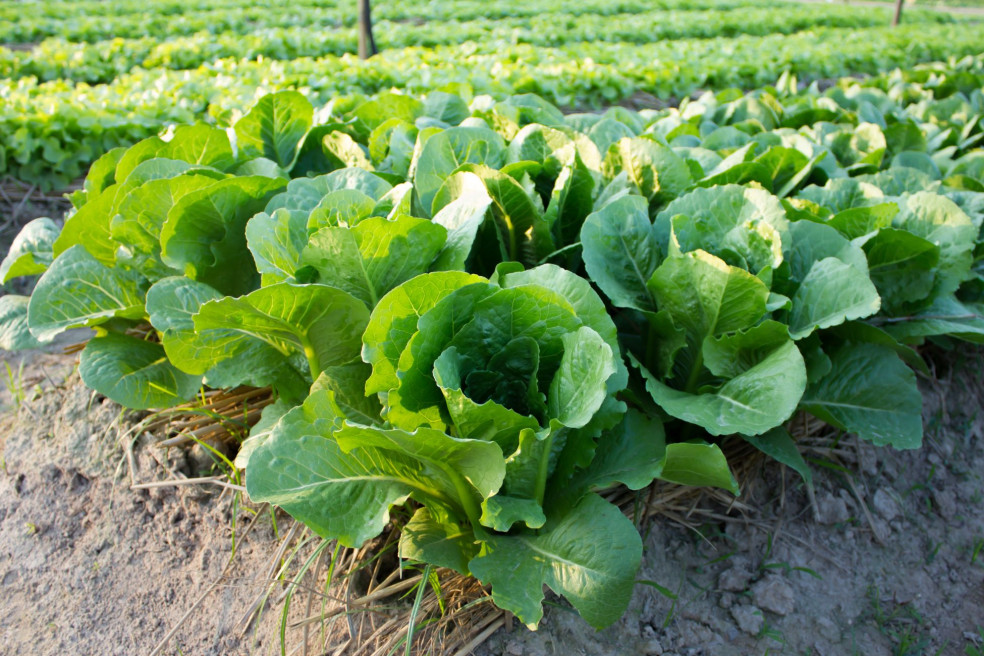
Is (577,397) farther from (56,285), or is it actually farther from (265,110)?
(265,110)

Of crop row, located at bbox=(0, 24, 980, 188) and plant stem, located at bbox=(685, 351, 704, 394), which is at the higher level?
crop row, located at bbox=(0, 24, 980, 188)

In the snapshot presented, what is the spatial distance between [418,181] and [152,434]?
46.5 inches

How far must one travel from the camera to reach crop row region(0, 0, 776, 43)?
959 cm

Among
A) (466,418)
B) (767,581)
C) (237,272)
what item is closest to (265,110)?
(237,272)

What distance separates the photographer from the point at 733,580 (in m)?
1.87

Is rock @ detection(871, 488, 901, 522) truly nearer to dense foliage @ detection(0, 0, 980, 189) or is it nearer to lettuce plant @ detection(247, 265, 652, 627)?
lettuce plant @ detection(247, 265, 652, 627)

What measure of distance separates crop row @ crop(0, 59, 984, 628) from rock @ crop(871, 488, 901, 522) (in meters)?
0.37

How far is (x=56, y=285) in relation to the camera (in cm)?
209

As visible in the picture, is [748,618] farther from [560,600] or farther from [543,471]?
[543,471]

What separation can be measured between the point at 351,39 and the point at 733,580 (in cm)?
914

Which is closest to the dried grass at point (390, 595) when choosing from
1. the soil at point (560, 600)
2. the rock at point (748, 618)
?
the soil at point (560, 600)

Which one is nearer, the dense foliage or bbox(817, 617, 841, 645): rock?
bbox(817, 617, 841, 645): rock

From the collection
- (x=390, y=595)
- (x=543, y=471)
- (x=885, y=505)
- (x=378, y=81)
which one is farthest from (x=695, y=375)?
(x=378, y=81)

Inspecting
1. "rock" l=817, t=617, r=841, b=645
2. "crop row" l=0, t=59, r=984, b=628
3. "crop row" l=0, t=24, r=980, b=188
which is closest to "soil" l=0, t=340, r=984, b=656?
"rock" l=817, t=617, r=841, b=645
